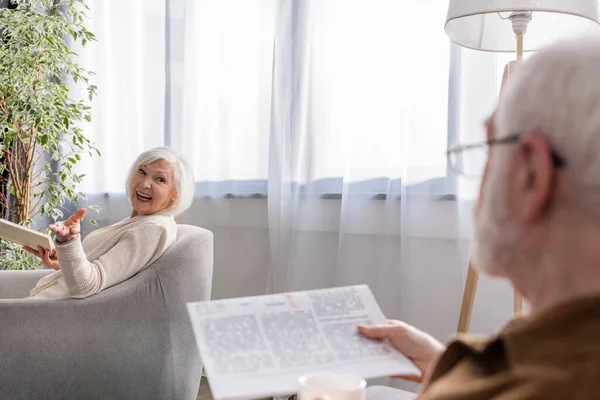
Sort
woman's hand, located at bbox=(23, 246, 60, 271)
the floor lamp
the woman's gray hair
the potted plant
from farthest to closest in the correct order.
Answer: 1. the potted plant
2. the woman's gray hair
3. woman's hand, located at bbox=(23, 246, 60, 271)
4. the floor lamp

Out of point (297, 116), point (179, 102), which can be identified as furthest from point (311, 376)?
point (179, 102)

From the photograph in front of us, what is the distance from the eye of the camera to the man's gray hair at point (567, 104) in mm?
566

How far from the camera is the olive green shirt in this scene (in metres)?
0.50

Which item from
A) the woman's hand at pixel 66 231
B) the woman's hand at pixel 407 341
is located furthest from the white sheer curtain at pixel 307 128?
the woman's hand at pixel 407 341

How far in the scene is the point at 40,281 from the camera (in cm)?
223

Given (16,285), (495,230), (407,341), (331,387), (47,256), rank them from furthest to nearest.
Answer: (16,285) < (47,256) < (407,341) < (331,387) < (495,230)

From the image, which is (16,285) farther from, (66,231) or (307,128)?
(307,128)

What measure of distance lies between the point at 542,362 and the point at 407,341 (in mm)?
540

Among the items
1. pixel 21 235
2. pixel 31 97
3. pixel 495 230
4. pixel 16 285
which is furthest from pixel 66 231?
pixel 495 230

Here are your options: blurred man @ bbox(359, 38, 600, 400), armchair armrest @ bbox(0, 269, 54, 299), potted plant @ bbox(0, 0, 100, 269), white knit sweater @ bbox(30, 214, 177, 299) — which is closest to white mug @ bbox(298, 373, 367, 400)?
blurred man @ bbox(359, 38, 600, 400)

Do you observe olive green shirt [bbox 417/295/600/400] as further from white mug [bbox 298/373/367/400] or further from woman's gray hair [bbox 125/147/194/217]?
woman's gray hair [bbox 125/147/194/217]

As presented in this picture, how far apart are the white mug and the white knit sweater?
1080 mm

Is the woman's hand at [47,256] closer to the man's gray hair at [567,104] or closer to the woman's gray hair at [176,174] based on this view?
the woman's gray hair at [176,174]

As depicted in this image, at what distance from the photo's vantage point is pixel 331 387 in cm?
96
